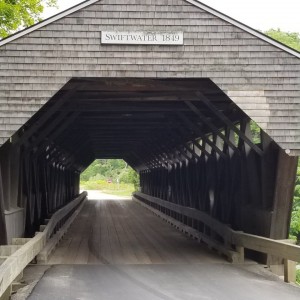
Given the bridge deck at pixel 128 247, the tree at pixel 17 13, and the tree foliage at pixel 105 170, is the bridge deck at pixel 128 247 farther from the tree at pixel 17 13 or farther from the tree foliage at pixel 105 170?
the tree foliage at pixel 105 170

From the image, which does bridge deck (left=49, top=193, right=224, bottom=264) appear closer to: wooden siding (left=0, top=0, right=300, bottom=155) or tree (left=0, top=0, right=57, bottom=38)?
wooden siding (left=0, top=0, right=300, bottom=155)

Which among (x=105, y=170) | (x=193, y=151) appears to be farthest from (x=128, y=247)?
(x=105, y=170)

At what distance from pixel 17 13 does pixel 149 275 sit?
1304 centimetres

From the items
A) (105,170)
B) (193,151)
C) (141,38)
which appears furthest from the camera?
(105,170)

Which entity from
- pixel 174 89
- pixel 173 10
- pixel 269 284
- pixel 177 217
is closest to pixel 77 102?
pixel 174 89

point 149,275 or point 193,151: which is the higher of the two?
point 193,151

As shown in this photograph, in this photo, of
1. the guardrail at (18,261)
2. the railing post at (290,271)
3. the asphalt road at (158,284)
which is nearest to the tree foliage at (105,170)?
the guardrail at (18,261)

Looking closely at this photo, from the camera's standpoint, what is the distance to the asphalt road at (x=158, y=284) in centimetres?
678

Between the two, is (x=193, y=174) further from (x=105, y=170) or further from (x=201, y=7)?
(x=105, y=170)

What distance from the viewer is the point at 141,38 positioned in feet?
28.6

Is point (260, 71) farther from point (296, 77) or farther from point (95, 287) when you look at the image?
point (95, 287)

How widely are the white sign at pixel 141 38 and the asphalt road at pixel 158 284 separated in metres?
3.80

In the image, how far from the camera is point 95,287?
24.1 ft

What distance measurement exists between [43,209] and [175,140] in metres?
5.62
